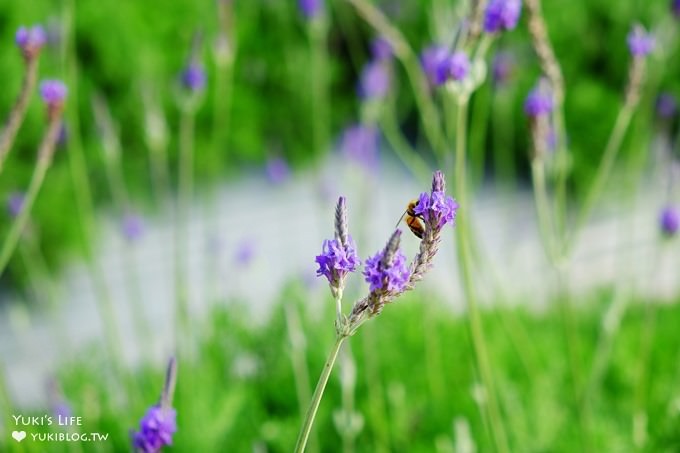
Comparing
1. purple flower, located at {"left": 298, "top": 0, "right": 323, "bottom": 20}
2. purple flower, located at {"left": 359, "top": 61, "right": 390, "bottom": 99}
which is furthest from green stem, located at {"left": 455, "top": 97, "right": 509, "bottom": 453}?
purple flower, located at {"left": 298, "top": 0, "right": 323, "bottom": 20}

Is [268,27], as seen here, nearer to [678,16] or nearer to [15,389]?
[15,389]

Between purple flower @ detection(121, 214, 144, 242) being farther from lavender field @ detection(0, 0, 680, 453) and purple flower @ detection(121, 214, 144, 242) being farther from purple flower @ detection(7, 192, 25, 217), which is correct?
purple flower @ detection(7, 192, 25, 217)

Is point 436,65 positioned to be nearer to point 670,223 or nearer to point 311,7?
point 670,223

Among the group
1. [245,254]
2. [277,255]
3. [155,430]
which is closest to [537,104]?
[155,430]

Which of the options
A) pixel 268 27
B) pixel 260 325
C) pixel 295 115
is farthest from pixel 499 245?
pixel 260 325

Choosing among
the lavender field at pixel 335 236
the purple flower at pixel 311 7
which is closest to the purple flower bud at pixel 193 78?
the lavender field at pixel 335 236

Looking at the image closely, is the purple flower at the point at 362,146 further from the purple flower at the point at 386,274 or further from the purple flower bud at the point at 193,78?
the purple flower at the point at 386,274

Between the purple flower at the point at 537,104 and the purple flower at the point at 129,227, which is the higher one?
the purple flower at the point at 129,227
